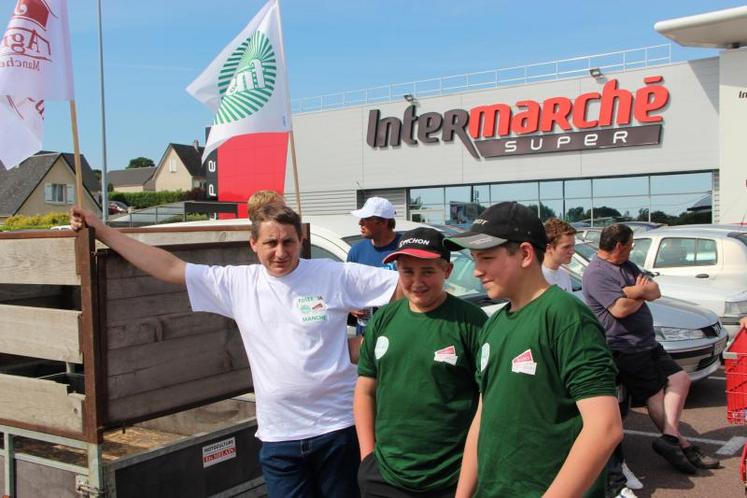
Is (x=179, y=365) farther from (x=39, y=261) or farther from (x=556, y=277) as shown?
(x=556, y=277)

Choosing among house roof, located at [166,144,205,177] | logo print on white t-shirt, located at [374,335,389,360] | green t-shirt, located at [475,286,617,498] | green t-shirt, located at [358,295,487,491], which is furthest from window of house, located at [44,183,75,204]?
green t-shirt, located at [475,286,617,498]

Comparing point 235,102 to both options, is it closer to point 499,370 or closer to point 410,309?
point 410,309

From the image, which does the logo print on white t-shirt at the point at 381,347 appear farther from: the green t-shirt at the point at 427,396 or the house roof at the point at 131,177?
the house roof at the point at 131,177

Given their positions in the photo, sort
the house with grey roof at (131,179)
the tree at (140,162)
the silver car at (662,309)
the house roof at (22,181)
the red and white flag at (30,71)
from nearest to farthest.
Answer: the red and white flag at (30,71), the silver car at (662,309), the house roof at (22,181), the house with grey roof at (131,179), the tree at (140,162)

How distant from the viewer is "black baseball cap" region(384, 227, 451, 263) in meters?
2.65

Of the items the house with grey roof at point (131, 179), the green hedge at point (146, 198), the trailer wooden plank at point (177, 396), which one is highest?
the house with grey roof at point (131, 179)

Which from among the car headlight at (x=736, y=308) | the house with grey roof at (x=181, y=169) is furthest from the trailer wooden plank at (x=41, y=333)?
the house with grey roof at (x=181, y=169)

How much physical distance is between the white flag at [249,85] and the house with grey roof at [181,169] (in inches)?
3091

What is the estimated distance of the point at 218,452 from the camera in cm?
362

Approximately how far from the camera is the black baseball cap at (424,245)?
8.71ft

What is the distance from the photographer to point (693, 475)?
540cm

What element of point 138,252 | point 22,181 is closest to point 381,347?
point 138,252

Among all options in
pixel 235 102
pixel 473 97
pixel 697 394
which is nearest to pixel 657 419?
pixel 697 394

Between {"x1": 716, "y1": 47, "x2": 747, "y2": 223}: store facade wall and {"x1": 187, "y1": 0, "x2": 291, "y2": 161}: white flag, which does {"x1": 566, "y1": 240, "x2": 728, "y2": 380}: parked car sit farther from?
{"x1": 716, "y1": 47, "x2": 747, "y2": 223}: store facade wall
